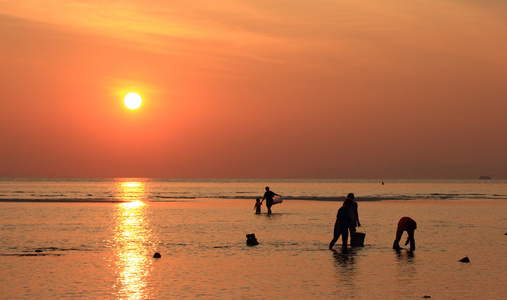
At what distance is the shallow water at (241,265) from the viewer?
51.1 ft

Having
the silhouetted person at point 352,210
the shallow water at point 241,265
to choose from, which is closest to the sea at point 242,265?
the shallow water at point 241,265

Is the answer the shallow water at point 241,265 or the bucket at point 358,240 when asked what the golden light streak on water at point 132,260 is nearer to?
the shallow water at point 241,265

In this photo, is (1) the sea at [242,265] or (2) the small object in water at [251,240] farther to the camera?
(2) the small object in water at [251,240]

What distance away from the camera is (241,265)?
65.6 feet

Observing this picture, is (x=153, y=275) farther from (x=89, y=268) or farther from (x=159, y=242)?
(x=159, y=242)

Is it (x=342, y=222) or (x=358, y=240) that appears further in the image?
(x=358, y=240)

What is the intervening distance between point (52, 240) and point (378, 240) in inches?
533

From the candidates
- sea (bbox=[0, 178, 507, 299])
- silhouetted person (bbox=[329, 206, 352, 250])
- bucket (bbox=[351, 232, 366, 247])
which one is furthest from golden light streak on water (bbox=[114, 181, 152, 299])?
bucket (bbox=[351, 232, 366, 247])

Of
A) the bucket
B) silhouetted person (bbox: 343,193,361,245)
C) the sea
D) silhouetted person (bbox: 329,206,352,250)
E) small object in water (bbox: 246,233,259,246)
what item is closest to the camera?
→ the sea

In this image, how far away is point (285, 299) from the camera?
14.6 m

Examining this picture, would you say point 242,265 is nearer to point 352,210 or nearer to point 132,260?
point 132,260

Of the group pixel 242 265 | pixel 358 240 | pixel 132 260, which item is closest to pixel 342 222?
pixel 358 240

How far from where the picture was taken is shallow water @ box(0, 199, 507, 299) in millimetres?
15586

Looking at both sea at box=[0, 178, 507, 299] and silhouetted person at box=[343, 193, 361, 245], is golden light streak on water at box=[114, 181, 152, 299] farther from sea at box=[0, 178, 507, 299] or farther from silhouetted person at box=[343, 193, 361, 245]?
silhouetted person at box=[343, 193, 361, 245]
